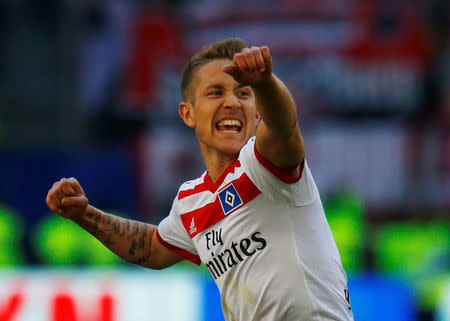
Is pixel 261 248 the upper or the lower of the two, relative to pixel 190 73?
lower

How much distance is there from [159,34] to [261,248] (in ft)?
36.3

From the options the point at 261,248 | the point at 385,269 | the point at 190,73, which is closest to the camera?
the point at 261,248

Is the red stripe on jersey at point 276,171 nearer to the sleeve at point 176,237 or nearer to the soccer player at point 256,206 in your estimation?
the soccer player at point 256,206

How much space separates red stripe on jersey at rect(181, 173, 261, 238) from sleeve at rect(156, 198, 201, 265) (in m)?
0.12

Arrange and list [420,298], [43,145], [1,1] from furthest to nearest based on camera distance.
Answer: [1,1] < [43,145] < [420,298]

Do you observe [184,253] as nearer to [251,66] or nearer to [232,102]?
[232,102]

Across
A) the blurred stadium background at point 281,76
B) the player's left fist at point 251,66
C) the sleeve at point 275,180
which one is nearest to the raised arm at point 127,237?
the sleeve at point 275,180

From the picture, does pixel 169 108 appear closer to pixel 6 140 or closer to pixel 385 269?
pixel 6 140

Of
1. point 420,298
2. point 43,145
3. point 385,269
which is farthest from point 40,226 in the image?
point 420,298

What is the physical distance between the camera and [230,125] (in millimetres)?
4059

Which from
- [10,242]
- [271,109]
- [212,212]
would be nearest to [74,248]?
[10,242]

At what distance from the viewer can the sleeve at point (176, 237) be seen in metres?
4.54

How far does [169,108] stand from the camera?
47.4 ft

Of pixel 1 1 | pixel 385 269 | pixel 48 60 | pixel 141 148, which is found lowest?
pixel 385 269
